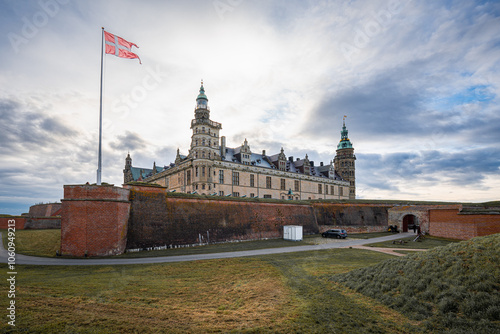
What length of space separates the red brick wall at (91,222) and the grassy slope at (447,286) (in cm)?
2014

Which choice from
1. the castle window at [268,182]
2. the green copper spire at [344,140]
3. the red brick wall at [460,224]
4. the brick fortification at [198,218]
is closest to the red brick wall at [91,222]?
the brick fortification at [198,218]

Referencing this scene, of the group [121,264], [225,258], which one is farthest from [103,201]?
[225,258]

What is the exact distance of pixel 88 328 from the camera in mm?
7383

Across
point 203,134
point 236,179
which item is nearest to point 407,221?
point 236,179

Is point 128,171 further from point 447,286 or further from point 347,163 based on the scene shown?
point 447,286

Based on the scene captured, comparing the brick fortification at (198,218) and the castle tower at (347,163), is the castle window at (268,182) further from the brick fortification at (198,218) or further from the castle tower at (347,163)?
the castle tower at (347,163)

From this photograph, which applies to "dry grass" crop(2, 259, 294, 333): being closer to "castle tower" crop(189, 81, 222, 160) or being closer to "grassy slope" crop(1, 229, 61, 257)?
"grassy slope" crop(1, 229, 61, 257)

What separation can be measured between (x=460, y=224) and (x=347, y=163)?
50.7 metres

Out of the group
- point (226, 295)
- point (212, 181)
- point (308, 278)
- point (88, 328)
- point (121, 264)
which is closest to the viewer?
point (88, 328)

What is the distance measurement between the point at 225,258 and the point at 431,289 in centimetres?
1493

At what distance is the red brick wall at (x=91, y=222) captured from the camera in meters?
22.1

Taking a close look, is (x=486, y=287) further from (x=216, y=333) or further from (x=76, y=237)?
(x=76, y=237)

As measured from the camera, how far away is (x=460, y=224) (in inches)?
1297

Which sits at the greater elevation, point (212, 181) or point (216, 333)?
point (212, 181)
